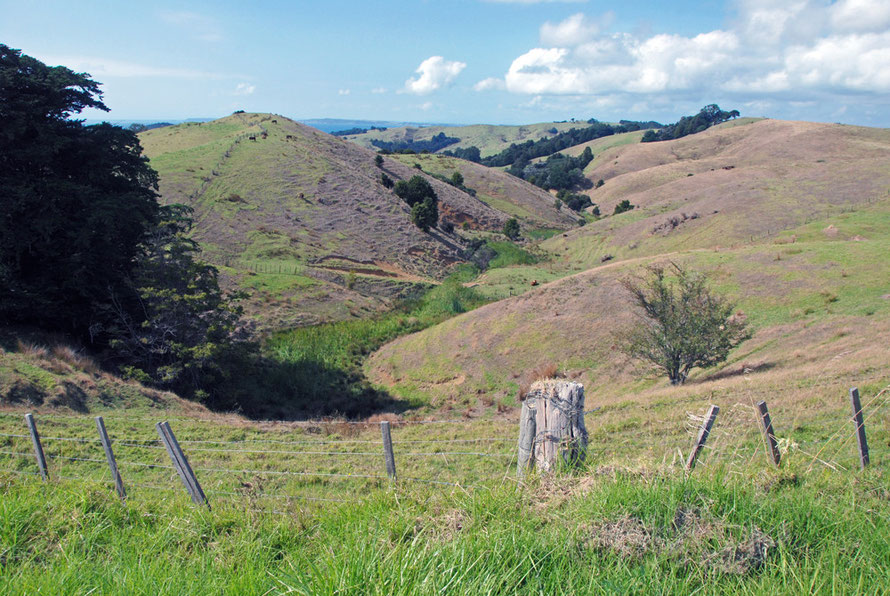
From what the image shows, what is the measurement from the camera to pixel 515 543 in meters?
3.36

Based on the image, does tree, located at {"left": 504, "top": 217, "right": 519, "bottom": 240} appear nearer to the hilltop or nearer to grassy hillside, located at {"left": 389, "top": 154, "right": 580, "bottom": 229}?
the hilltop

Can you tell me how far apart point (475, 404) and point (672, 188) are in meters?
71.2

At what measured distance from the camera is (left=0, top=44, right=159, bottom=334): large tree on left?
1845 centimetres

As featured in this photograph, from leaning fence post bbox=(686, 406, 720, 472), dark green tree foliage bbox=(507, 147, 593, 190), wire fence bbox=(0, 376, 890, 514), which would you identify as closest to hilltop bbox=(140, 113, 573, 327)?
wire fence bbox=(0, 376, 890, 514)

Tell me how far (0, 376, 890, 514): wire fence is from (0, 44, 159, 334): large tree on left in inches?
359

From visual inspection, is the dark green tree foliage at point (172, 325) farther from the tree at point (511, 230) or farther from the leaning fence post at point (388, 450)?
the tree at point (511, 230)

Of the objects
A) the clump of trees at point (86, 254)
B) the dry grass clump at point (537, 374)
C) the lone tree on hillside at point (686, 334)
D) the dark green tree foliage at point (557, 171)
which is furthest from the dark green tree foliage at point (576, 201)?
the clump of trees at point (86, 254)

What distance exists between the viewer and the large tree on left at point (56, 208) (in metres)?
18.5

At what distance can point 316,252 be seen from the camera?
43625mm

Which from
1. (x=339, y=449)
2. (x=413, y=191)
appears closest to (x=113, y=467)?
(x=339, y=449)

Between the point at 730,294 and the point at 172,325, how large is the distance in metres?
23.6

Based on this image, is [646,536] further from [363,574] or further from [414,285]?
[414,285]

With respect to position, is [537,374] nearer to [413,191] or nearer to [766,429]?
[766,429]

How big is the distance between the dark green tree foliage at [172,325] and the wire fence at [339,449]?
20.1 ft
